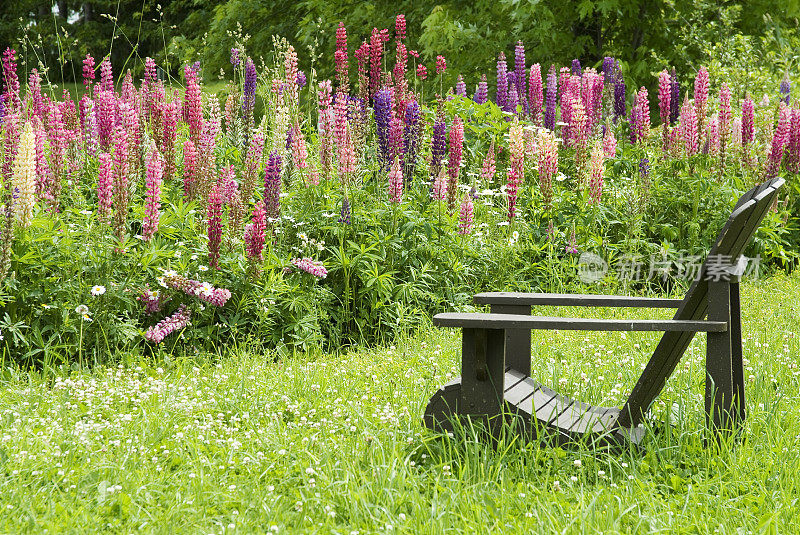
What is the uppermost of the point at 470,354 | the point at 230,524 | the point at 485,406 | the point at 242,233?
the point at 242,233

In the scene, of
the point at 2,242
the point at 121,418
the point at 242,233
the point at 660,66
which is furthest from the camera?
the point at 660,66

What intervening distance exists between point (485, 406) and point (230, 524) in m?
1.10

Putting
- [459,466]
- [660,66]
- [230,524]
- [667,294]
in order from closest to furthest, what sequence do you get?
[230,524], [459,466], [667,294], [660,66]

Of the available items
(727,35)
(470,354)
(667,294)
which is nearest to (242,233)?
(470,354)

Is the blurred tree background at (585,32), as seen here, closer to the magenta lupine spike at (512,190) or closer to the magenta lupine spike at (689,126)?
the magenta lupine spike at (689,126)

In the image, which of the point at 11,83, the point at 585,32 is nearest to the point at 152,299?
the point at 11,83

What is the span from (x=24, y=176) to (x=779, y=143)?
5946mm

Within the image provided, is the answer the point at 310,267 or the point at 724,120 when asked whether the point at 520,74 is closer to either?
the point at 724,120

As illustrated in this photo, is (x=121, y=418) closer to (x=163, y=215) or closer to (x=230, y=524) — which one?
Answer: (x=230, y=524)

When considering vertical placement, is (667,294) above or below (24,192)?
below

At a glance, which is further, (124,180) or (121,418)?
(124,180)

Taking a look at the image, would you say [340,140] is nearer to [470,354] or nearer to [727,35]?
[470,354]

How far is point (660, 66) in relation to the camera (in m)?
11.9

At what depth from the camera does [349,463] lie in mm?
3230
